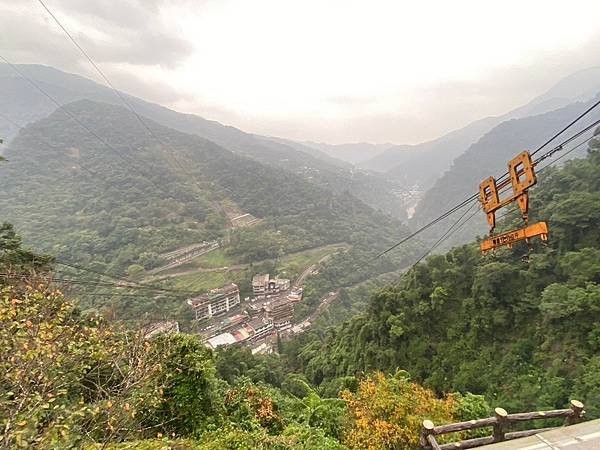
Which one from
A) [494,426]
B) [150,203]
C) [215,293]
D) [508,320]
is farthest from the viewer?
[150,203]

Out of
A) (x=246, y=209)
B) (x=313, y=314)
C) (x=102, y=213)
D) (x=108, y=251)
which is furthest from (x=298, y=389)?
(x=246, y=209)

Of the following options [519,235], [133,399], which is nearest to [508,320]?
[519,235]

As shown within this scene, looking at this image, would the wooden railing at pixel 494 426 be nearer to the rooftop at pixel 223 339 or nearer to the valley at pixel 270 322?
the valley at pixel 270 322

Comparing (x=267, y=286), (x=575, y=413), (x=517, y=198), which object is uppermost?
(x=517, y=198)

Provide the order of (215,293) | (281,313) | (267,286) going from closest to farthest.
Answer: (215,293), (281,313), (267,286)

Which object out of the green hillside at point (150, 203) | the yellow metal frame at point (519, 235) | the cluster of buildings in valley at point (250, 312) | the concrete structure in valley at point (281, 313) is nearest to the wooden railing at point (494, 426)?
the yellow metal frame at point (519, 235)

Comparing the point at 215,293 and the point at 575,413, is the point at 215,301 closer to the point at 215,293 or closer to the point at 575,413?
the point at 215,293
